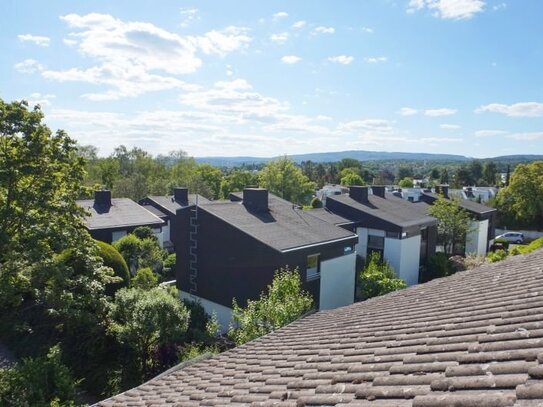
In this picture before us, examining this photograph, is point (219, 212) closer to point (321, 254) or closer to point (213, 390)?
point (321, 254)

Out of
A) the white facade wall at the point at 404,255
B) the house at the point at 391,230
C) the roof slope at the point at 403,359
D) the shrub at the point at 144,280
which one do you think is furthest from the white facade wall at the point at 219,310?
the roof slope at the point at 403,359

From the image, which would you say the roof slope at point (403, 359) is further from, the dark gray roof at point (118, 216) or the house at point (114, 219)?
the dark gray roof at point (118, 216)

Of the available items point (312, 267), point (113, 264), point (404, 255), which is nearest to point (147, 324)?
point (113, 264)

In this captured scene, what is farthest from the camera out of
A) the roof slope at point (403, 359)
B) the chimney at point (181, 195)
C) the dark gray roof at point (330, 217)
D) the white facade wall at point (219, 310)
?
the chimney at point (181, 195)

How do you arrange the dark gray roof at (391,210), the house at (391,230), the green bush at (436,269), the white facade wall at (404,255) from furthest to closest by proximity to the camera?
1. the green bush at (436,269)
2. the dark gray roof at (391,210)
3. the house at (391,230)
4. the white facade wall at (404,255)

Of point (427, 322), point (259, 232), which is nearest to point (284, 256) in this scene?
point (259, 232)

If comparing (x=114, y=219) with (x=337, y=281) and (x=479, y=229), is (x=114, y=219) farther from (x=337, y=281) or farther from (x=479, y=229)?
(x=479, y=229)
